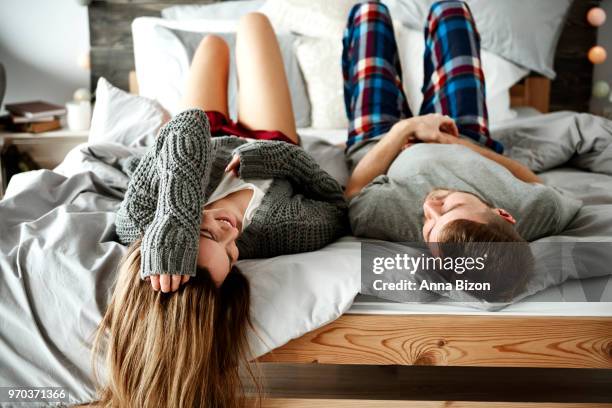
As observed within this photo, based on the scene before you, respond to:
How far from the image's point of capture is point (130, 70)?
122 inches

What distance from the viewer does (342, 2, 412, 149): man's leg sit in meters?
1.97

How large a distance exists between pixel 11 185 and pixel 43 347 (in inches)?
25.1

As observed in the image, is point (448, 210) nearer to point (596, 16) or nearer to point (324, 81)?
point (324, 81)

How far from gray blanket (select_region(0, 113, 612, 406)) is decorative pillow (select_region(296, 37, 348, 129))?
119 centimetres

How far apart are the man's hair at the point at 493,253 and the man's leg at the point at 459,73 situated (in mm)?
744

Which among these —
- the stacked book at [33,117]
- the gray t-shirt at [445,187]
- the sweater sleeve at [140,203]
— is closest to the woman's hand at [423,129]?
the gray t-shirt at [445,187]

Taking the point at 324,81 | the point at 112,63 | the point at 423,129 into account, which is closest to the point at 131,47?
the point at 112,63

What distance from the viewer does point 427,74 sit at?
208 cm

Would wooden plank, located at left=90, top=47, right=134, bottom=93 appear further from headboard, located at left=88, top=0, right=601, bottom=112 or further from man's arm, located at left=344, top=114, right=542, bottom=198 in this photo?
man's arm, located at left=344, top=114, right=542, bottom=198

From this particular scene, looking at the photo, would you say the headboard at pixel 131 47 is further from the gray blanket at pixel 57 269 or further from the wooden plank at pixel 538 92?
the gray blanket at pixel 57 269

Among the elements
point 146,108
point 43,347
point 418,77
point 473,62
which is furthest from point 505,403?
point 418,77

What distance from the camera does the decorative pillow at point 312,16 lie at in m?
2.69

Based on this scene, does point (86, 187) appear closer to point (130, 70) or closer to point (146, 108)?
point (146, 108)

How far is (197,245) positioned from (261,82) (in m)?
0.86
